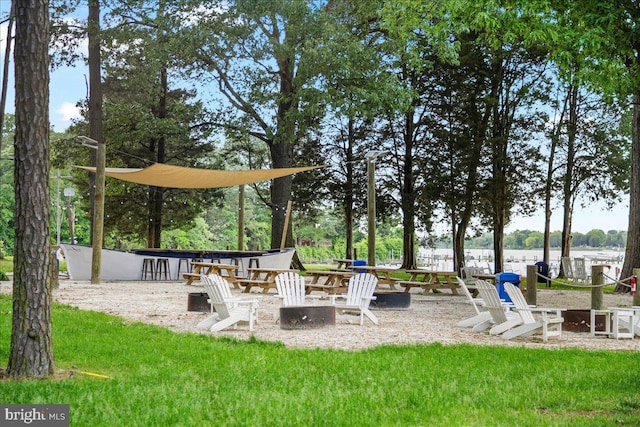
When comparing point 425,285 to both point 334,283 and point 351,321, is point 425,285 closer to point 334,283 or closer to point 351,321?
point 334,283

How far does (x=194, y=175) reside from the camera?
18.4 metres

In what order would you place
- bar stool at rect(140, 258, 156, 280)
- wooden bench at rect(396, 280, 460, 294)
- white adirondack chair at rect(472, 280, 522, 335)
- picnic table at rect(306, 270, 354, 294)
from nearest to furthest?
white adirondack chair at rect(472, 280, 522, 335)
picnic table at rect(306, 270, 354, 294)
wooden bench at rect(396, 280, 460, 294)
bar stool at rect(140, 258, 156, 280)

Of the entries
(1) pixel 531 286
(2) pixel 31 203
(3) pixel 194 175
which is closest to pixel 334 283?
(3) pixel 194 175

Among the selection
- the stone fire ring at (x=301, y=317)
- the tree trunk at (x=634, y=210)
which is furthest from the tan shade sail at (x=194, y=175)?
the stone fire ring at (x=301, y=317)

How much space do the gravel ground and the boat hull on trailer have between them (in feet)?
11.3

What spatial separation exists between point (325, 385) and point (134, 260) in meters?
16.2

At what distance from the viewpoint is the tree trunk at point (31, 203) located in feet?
19.5

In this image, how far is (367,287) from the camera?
36.0ft

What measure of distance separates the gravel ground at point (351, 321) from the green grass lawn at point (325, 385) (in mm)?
855

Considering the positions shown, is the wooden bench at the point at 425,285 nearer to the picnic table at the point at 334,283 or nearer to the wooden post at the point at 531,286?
the picnic table at the point at 334,283

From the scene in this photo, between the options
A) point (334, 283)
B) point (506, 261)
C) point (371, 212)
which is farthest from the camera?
point (506, 261)

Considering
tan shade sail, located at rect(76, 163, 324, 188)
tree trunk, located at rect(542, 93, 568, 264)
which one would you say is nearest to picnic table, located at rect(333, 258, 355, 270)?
tan shade sail, located at rect(76, 163, 324, 188)

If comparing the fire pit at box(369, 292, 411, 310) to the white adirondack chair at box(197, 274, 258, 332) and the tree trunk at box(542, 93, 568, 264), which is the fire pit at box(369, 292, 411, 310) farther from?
the tree trunk at box(542, 93, 568, 264)

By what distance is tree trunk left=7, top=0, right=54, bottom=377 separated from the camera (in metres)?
5.95
